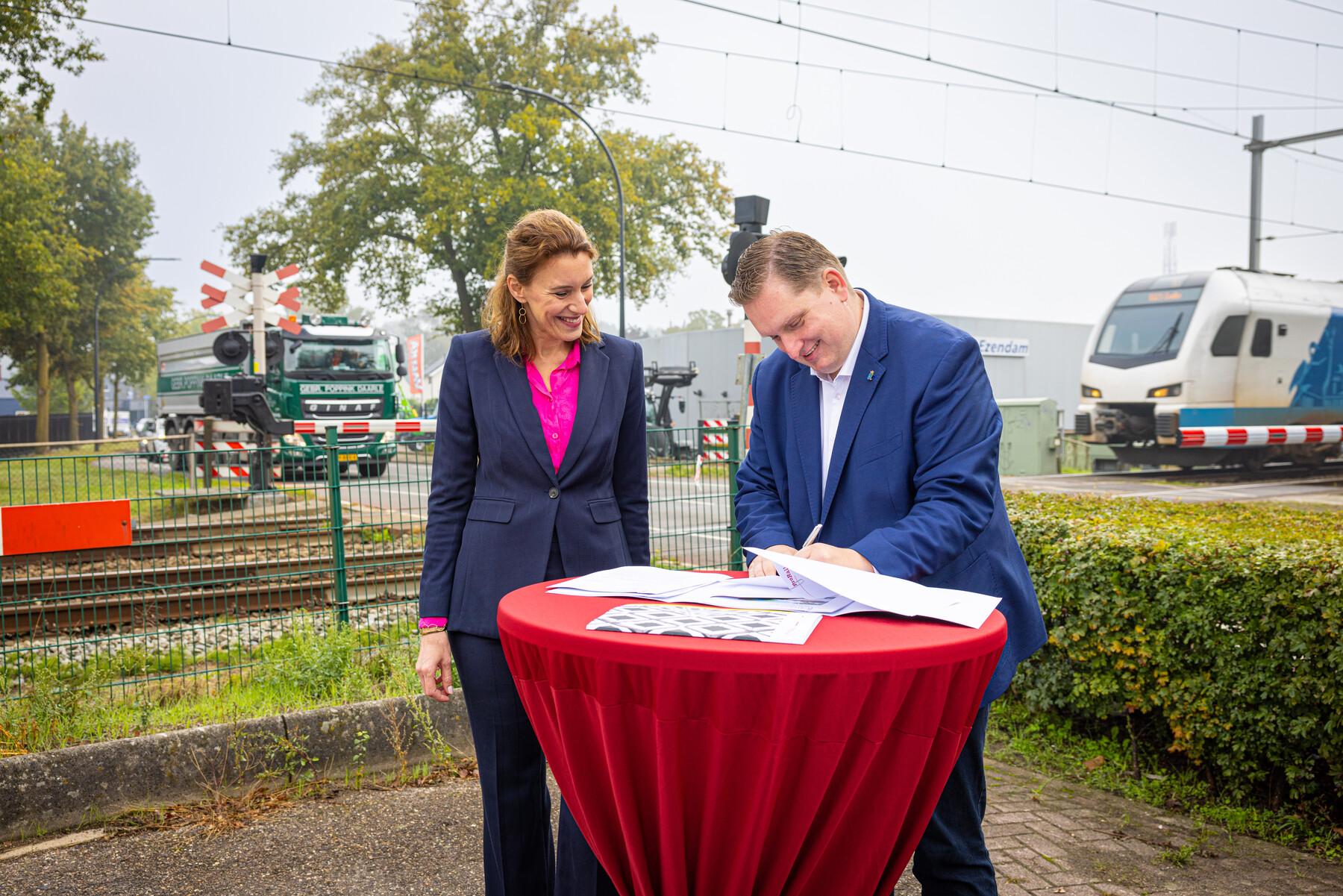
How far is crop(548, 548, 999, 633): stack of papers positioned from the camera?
1.67 m

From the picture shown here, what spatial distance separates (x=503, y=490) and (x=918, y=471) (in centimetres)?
Answer: 101

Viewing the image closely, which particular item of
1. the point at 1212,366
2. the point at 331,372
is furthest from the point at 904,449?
the point at 331,372

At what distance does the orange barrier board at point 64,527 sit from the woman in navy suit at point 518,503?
2732 millimetres

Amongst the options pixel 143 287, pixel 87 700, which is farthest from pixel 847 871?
pixel 143 287

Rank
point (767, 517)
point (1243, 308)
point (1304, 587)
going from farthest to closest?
point (1243, 308), point (1304, 587), point (767, 517)

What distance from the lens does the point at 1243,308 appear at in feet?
59.4

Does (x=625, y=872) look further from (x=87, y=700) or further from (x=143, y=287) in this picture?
(x=143, y=287)

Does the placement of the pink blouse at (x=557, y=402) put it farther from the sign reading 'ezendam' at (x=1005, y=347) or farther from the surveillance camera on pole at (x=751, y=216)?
the sign reading 'ezendam' at (x=1005, y=347)

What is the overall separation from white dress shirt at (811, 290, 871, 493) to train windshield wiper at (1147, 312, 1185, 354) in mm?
18107

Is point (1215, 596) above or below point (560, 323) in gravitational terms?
below

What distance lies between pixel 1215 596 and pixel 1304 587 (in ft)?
1.09

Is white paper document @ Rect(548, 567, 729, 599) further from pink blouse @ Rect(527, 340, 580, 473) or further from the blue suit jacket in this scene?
pink blouse @ Rect(527, 340, 580, 473)

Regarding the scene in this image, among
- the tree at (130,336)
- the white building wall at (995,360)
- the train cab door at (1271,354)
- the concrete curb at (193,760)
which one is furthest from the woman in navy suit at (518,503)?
the tree at (130,336)

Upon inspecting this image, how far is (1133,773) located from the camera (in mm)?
4055
